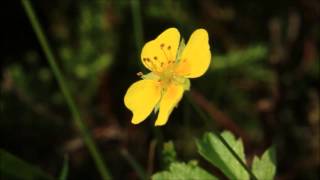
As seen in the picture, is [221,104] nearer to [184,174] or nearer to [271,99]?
[271,99]

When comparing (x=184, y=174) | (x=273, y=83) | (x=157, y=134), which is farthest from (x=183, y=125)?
(x=184, y=174)

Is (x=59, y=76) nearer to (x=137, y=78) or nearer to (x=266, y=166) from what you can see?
(x=266, y=166)

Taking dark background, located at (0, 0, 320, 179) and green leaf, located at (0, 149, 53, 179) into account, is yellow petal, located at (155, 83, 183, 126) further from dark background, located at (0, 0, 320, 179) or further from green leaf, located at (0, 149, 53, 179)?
dark background, located at (0, 0, 320, 179)

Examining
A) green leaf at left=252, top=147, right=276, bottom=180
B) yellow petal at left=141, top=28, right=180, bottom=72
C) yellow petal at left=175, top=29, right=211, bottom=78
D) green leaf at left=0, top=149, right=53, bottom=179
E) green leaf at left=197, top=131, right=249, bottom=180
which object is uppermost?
green leaf at left=0, top=149, right=53, bottom=179

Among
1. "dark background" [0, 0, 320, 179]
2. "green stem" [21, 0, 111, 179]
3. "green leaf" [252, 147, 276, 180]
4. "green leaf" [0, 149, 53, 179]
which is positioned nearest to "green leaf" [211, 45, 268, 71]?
"dark background" [0, 0, 320, 179]

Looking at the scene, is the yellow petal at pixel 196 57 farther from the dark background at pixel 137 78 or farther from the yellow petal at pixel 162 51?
the dark background at pixel 137 78

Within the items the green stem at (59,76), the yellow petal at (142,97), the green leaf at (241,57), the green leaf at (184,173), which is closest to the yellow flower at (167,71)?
the yellow petal at (142,97)

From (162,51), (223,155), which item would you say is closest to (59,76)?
(162,51)

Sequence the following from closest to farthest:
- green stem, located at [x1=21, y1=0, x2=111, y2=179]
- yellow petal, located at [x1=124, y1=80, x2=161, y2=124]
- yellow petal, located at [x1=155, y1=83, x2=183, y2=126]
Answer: yellow petal, located at [x1=155, y1=83, x2=183, y2=126], yellow petal, located at [x1=124, y1=80, x2=161, y2=124], green stem, located at [x1=21, y1=0, x2=111, y2=179]
